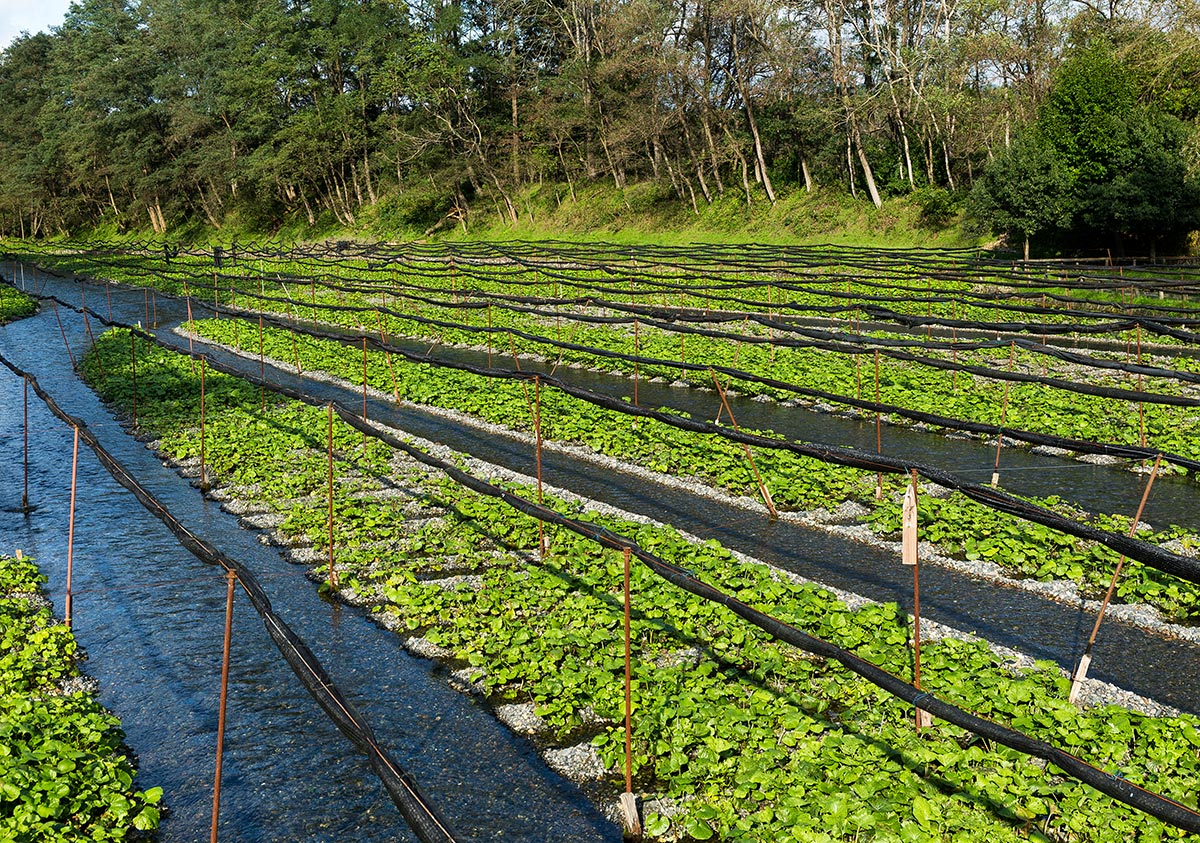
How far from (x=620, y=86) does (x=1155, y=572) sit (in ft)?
178

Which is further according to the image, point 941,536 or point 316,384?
point 316,384

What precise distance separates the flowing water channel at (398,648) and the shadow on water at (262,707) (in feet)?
0.06

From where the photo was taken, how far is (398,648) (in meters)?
10.6

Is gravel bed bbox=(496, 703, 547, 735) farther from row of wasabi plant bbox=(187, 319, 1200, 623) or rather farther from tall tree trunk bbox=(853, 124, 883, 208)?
tall tree trunk bbox=(853, 124, 883, 208)

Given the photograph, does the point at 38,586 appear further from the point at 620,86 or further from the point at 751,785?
the point at 620,86

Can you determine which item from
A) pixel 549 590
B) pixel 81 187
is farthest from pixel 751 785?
pixel 81 187

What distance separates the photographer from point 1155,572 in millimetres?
11305

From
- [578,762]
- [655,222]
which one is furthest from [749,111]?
[578,762]

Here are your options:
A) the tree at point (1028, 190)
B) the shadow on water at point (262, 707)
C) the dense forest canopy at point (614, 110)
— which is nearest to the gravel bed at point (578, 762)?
the shadow on water at point (262, 707)

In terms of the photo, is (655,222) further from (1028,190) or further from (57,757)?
(57,757)

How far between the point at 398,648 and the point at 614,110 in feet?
182

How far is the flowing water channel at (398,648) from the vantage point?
8.12 m

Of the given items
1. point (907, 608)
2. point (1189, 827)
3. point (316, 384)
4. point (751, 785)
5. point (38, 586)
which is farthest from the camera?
point (316, 384)

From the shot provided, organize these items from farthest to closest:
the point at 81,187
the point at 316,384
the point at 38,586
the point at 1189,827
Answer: the point at 81,187
the point at 316,384
the point at 38,586
the point at 1189,827
